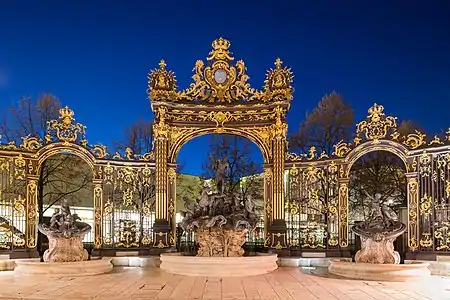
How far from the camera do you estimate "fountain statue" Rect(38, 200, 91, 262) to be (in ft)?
50.5

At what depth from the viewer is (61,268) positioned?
14.5 m

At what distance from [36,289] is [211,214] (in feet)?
18.4

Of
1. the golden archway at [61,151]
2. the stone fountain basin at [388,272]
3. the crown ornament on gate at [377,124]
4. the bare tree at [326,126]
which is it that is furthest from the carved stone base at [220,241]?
the bare tree at [326,126]

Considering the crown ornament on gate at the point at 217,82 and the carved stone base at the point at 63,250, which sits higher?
the crown ornament on gate at the point at 217,82

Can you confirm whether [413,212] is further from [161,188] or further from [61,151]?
[61,151]

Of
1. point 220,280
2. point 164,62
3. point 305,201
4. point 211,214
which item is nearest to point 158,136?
point 164,62

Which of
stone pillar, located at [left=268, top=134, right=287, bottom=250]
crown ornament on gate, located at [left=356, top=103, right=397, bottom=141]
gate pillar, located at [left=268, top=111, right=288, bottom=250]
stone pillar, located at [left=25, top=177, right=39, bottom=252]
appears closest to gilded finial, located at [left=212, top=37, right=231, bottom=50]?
gate pillar, located at [left=268, top=111, right=288, bottom=250]

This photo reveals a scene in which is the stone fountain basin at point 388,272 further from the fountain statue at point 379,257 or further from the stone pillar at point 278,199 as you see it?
the stone pillar at point 278,199

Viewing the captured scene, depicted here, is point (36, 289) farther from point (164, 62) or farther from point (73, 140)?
point (164, 62)

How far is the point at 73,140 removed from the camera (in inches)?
698

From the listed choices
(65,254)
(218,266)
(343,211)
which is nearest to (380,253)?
(343,211)

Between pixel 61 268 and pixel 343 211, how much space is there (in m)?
8.26

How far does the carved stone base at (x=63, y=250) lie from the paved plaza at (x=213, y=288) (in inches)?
46.8

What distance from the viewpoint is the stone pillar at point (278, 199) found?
59.3 ft
